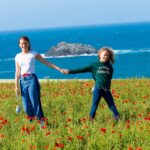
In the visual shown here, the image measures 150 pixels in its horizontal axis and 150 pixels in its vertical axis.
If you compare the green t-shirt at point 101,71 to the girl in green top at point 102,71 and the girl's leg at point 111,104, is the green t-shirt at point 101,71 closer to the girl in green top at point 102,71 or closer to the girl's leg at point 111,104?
the girl in green top at point 102,71

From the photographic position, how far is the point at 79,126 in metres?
8.58

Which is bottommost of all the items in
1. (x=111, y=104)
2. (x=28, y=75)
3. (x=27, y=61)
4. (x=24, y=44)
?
(x=111, y=104)

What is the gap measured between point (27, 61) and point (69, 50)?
124939 millimetres

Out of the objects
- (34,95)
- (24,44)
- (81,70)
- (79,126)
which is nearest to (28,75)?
(34,95)

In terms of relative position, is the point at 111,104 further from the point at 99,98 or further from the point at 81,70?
the point at 81,70

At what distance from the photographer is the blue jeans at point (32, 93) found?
1055 cm

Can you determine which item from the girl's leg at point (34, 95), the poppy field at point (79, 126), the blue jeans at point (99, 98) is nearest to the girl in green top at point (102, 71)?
the blue jeans at point (99, 98)

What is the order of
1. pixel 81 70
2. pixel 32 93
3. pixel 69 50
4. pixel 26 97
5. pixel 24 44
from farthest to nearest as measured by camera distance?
1. pixel 69 50
2. pixel 81 70
3. pixel 26 97
4. pixel 32 93
5. pixel 24 44

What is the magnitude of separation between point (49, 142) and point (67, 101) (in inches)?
229

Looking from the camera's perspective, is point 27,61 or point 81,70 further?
point 81,70

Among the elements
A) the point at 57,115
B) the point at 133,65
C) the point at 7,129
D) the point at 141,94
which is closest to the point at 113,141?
the point at 7,129

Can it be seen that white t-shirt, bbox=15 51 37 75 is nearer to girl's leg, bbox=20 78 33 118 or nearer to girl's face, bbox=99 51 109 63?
girl's leg, bbox=20 78 33 118

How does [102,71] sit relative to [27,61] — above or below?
below

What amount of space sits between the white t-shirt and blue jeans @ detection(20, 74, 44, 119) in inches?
4.7
